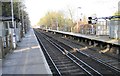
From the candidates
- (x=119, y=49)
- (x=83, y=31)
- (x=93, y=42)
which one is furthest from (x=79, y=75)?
(x=83, y=31)

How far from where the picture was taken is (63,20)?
401 ft

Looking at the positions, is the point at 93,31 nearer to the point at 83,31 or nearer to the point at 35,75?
the point at 83,31

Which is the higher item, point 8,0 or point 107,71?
point 8,0

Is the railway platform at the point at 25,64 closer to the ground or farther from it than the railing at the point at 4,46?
closer to the ground

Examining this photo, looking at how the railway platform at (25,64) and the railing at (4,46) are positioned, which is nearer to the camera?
the railway platform at (25,64)

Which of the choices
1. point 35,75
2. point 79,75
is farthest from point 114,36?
point 35,75

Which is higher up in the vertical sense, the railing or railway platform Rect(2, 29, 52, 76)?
the railing

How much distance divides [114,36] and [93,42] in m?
3.36

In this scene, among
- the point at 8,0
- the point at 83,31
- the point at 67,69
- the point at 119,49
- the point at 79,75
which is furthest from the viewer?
the point at 83,31

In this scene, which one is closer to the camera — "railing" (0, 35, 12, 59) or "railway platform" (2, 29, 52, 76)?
"railway platform" (2, 29, 52, 76)

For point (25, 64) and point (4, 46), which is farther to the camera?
point (4, 46)

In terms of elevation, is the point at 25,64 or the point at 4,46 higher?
the point at 4,46

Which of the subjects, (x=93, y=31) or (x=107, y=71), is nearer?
(x=107, y=71)

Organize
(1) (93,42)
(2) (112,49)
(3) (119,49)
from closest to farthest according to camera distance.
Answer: (3) (119,49), (2) (112,49), (1) (93,42)
